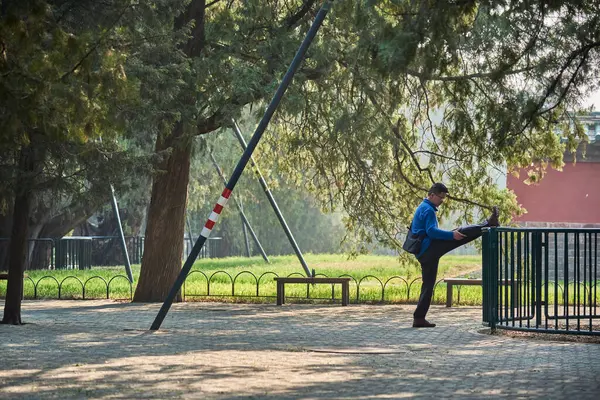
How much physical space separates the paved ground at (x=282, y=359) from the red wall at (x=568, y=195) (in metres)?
14.5

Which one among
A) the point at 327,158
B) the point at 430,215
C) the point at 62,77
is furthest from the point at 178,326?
the point at 327,158

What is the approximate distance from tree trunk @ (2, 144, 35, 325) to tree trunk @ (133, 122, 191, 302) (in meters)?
5.62

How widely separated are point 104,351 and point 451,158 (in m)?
10.6

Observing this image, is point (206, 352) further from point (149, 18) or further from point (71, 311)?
point (71, 311)

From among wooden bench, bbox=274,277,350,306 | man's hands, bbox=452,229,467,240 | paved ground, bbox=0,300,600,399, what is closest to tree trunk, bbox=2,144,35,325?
paved ground, bbox=0,300,600,399

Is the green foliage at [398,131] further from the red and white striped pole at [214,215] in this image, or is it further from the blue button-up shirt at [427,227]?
the red and white striped pole at [214,215]

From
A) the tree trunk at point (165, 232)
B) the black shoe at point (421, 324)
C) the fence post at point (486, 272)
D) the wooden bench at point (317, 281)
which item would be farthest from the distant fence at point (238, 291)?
the fence post at point (486, 272)

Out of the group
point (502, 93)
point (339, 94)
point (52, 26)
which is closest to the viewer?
point (52, 26)

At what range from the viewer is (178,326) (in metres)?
16.9

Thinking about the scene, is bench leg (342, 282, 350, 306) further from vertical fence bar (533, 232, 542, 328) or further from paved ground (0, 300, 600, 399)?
vertical fence bar (533, 232, 542, 328)

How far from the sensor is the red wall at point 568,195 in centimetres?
3256

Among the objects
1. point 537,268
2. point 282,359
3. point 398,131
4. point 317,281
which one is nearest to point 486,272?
point 537,268

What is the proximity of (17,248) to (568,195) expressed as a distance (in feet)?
63.2

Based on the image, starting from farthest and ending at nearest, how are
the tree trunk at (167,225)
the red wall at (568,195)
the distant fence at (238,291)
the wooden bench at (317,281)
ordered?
the red wall at (568,195) → the distant fence at (238,291) → the tree trunk at (167,225) → the wooden bench at (317,281)
